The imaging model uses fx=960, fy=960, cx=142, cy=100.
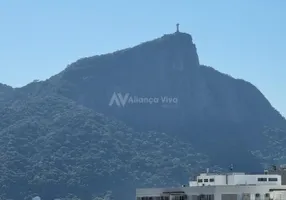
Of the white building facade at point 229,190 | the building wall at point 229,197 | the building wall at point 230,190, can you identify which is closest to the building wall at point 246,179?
the white building facade at point 229,190

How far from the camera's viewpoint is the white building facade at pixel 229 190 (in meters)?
101

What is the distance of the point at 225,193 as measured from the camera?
4050 inches

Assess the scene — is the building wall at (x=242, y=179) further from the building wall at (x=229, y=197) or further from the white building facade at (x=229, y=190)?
the building wall at (x=229, y=197)

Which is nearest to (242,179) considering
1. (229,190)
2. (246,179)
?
(246,179)

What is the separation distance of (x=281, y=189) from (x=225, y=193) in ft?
20.3

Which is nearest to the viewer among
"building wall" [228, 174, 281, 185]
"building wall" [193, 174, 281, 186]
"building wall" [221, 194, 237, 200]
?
"building wall" [221, 194, 237, 200]

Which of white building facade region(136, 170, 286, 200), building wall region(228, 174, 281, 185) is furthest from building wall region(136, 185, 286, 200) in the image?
building wall region(228, 174, 281, 185)

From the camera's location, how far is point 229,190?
10231cm

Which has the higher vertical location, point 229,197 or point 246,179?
point 246,179

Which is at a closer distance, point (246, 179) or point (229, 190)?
point (229, 190)

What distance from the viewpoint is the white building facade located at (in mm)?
101438

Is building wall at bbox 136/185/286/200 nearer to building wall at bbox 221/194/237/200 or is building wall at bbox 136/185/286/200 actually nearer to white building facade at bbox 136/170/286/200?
white building facade at bbox 136/170/286/200

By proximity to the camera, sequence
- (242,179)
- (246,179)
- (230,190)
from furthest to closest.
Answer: (246,179) < (242,179) < (230,190)

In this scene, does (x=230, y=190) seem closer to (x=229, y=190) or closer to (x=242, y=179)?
(x=229, y=190)
